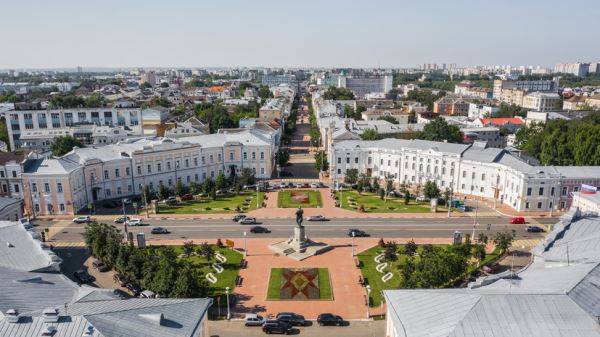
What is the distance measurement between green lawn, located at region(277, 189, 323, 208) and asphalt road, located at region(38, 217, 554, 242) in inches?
319

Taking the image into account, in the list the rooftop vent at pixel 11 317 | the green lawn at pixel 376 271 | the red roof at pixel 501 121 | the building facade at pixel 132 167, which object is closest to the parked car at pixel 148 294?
the rooftop vent at pixel 11 317

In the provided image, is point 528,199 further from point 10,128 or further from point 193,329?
point 10,128

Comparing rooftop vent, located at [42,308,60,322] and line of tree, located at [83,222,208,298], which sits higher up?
rooftop vent, located at [42,308,60,322]

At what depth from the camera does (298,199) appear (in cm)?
7731

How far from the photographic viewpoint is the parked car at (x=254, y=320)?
1490 inches

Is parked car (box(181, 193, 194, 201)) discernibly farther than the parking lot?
Yes

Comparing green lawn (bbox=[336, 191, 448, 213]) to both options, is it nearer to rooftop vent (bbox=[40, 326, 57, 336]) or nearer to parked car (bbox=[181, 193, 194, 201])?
parked car (bbox=[181, 193, 194, 201])

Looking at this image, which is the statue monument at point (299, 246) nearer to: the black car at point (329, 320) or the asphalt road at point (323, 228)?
the asphalt road at point (323, 228)

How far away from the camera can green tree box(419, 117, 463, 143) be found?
10481 centimetres

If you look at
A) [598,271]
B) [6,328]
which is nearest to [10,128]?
[6,328]

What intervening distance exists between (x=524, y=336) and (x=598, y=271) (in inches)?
460

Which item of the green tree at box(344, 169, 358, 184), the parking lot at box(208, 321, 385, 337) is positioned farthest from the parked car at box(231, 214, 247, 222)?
the parking lot at box(208, 321, 385, 337)

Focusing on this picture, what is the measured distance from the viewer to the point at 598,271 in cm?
3052

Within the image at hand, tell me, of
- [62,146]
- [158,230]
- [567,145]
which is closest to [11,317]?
[158,230]
